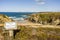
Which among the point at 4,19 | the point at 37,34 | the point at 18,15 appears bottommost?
the point at 37,34

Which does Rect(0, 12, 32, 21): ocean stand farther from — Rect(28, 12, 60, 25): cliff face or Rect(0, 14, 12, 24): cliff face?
Rect(28, 12, 60, 25): cliff face

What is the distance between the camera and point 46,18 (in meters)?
5.75

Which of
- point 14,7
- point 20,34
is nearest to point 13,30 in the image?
point 20,34

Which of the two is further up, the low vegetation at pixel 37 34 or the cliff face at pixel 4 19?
the cliff face at pixel 4 19

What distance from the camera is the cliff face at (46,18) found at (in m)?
5.72

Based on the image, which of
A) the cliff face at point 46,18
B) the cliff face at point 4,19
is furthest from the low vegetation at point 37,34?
the cliff face at point 4,19

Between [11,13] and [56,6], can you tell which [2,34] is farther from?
[56,6]

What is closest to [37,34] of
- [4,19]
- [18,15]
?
[18,15]

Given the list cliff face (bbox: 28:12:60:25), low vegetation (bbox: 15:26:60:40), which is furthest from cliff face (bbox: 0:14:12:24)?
cliff face (bbox: 28:12:60:25)

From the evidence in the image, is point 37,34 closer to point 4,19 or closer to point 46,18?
point 46,18

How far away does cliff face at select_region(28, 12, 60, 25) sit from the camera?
5.72 meters

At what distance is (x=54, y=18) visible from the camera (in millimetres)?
5762

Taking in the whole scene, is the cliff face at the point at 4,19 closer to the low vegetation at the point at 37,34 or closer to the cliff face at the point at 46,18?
the low vegetation at the point at 37,34

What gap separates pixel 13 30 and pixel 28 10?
2.86ft
